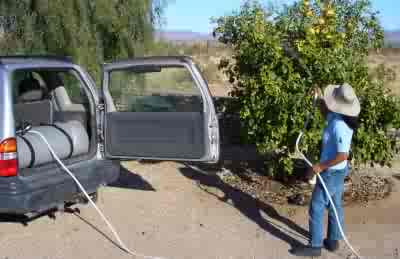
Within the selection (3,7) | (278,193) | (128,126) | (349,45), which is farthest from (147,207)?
(3,7)

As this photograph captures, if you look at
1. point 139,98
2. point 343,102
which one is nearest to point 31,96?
point 343,102

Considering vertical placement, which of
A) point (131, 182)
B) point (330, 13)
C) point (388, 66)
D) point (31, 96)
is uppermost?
point (330, 13)

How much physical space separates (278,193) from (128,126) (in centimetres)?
242

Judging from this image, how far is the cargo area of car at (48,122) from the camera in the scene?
245 inches

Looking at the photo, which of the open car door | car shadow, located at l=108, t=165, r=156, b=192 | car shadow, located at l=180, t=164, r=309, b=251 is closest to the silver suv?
the open car door

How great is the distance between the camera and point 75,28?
1059cm

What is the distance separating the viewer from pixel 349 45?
810cm

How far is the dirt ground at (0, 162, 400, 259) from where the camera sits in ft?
19.9

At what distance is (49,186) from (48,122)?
1550mm

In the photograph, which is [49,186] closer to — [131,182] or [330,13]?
[131,182]

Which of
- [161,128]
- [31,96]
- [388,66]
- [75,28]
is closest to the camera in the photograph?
[161,128]

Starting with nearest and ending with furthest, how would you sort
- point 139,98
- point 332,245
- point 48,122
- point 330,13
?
1. point 332,245
2. point 48,122
3. point 330,13
4. point 139,98

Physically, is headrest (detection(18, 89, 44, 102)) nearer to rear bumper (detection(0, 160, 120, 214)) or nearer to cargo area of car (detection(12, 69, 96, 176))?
cargo area of car (detection(12, 69, 96, 176))

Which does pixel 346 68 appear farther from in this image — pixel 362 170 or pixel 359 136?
pixel 362 170
